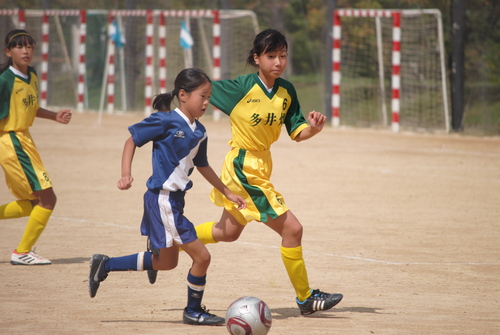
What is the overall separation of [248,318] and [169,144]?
46.0 inches

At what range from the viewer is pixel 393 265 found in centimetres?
710

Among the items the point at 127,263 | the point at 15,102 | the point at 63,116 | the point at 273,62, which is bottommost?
the point at 127,263

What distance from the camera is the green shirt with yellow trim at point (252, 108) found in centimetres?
561

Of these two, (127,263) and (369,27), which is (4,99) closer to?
(127,263)

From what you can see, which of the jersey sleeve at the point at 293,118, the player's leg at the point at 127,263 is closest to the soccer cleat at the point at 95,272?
the player's leg at the point at 127,263

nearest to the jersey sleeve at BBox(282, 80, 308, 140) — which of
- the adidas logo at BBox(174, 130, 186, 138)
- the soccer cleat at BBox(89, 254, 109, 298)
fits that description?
the adidas logo at BBox(174, 130, 186, 138)

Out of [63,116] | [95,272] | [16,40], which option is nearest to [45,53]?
[16,40]

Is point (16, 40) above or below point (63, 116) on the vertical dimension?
above

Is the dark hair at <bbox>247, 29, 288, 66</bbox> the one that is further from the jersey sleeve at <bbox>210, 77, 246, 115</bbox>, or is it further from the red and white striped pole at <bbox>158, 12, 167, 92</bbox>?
the red and white striped pole at <bbox>158, 12, 167, 92</bbox>

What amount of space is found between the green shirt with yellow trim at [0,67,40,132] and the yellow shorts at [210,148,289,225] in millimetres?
2229

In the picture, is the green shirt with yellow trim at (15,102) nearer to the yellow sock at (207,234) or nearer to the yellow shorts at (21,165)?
the yellow shorts at (21,165)

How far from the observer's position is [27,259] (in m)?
6.89

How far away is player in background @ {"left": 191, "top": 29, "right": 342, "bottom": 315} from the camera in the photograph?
545 centimetres

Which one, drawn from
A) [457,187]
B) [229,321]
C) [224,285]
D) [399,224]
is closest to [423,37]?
[457,187]
